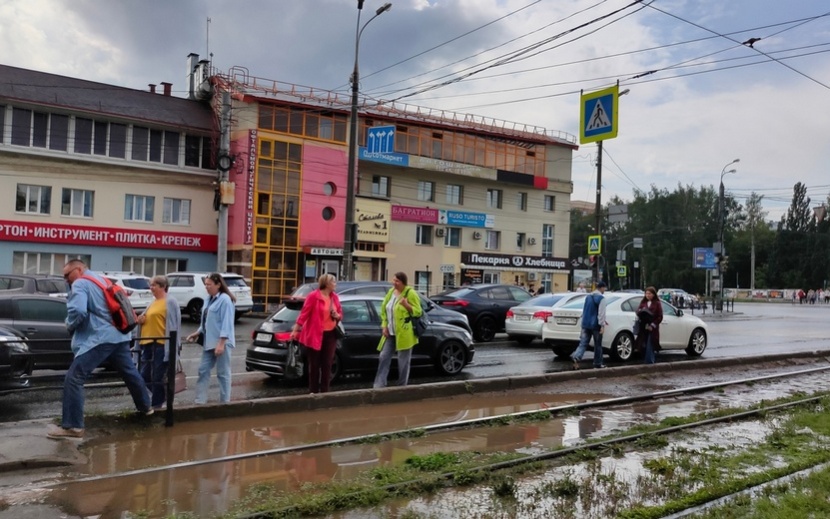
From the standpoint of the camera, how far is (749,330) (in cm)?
2798

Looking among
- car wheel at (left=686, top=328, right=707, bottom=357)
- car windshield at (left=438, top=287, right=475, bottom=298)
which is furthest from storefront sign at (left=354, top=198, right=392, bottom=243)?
car wheel at (left=686, top=328, right=707, bottom=357)

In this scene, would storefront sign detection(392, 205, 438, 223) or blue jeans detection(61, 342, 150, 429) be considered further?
storefront sign detection(392, 205, 438, 223)

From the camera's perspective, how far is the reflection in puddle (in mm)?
5773

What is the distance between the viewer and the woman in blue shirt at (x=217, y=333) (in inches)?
350

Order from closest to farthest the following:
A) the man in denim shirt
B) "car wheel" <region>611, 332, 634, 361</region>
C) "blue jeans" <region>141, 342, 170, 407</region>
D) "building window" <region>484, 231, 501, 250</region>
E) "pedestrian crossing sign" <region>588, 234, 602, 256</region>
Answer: the man in denim shirt
"blue jeans" <region>141, 342, 170, 407</region>
"car wheel" <region>611, 332, 634, 361</region>
"pedestrian crossing sign" <region>588, 234, 602, 256</region>
"building window" <region>484, 231, 501, 250</region>

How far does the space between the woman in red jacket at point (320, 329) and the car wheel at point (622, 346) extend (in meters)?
7.75

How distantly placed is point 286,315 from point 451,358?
10.5ft

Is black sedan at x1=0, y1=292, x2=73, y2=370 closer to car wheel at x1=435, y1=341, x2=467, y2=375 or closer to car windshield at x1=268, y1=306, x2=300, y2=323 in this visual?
car windshield at x1=268, y1=306, x2=300, y2=323

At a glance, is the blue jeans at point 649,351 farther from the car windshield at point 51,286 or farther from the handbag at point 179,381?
the car windshield at point 51,286

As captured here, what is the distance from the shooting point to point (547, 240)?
51.4 m

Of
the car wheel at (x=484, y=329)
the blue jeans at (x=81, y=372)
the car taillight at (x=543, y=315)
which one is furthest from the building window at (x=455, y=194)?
the blue jeans at (x=81, y=372)

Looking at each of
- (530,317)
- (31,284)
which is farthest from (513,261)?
(31,284)

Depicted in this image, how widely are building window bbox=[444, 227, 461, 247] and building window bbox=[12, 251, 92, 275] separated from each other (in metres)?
21.6

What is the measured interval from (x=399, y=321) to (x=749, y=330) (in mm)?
21922
